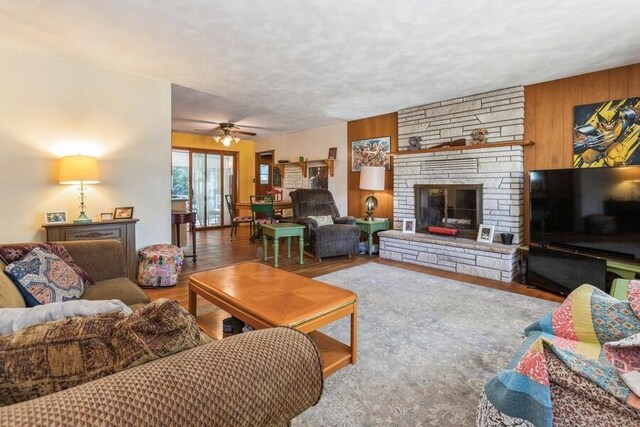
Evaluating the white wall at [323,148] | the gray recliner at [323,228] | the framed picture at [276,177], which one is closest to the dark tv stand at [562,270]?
the gray recliner at [323,228]

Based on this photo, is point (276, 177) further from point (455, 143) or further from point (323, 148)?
point (455, 143)

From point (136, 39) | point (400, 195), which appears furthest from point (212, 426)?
point (400, 195)

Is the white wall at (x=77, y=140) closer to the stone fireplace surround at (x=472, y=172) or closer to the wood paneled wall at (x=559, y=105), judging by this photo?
the stone fireplace surround at (x=472, y=172)

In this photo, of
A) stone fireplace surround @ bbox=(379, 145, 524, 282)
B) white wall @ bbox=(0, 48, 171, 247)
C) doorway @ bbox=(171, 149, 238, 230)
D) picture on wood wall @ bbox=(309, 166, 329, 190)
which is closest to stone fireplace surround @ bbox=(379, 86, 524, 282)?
stone fireplace surround @ bbox=(379, 145, 524, 282)

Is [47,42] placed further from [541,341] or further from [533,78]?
[533,78]

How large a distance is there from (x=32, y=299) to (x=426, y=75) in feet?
12.8

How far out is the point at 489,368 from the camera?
1925 millimetres

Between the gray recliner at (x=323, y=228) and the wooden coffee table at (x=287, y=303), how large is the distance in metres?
2.40

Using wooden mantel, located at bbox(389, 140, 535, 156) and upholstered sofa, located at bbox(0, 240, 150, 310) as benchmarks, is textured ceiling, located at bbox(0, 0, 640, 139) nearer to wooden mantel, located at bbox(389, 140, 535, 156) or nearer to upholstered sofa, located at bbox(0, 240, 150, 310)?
wooden mantel, located at bbox(389, 140, 535, 156)

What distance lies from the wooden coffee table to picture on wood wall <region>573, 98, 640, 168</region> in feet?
11.1

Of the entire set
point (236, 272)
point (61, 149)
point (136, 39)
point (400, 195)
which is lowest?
point (236, 272)

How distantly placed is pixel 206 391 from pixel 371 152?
5.49 metres

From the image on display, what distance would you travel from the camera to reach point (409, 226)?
16.6 feet

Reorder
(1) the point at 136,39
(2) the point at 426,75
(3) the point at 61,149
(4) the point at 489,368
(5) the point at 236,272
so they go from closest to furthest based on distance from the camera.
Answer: (4) the point at 489,368 < (5) the point at 236,272 < (1) the point at 136,39 < (3) the point at 61,149 < (2) the point at 426,75
